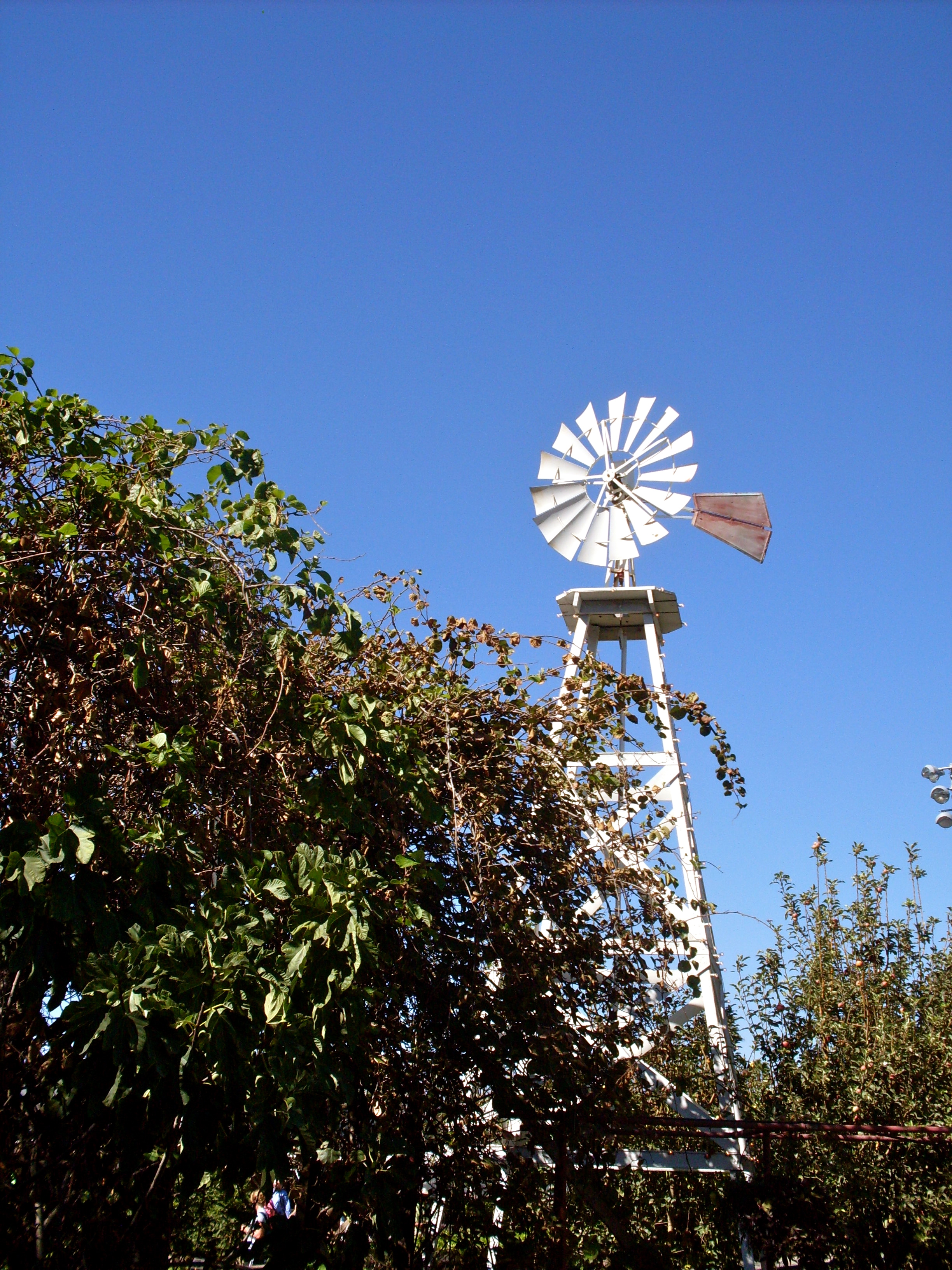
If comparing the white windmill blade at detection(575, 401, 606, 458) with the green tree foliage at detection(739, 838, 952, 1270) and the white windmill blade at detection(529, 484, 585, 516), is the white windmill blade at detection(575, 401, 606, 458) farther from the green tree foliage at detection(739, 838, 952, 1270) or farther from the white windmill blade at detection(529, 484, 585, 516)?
the green tree foliage at detection(739, 838, 952, 1270)

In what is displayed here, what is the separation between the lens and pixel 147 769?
401 cm

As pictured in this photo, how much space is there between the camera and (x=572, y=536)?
8.64m

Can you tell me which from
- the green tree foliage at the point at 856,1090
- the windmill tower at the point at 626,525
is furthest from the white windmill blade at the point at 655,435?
the green tree foliage at the point at 856,1090

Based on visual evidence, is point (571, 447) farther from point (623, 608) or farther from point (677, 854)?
point (677, 854)

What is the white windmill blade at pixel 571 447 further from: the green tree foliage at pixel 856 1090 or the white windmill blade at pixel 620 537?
the green tree foliage at pixel 856 1090

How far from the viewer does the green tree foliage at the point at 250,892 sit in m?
3.21

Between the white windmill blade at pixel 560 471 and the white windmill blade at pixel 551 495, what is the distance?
0.08 m

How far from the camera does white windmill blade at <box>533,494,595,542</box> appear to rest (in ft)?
28.3

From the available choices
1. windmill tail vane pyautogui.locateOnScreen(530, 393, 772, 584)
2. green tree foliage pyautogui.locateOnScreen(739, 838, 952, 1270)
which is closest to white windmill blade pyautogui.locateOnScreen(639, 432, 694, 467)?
windmill tail vane pyautogui.locateOnScreen(530, 393, 772, 584)

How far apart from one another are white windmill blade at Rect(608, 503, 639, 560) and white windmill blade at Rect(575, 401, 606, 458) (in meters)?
0.57

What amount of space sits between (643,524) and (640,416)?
3.38 feet

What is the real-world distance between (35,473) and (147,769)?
1283mm

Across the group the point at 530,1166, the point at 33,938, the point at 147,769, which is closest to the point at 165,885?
the point at 33,938

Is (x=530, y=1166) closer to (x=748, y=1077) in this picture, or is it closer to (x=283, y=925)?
(x=283, y=925)
